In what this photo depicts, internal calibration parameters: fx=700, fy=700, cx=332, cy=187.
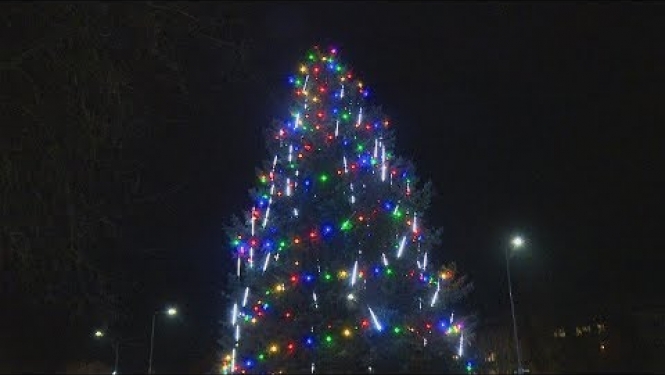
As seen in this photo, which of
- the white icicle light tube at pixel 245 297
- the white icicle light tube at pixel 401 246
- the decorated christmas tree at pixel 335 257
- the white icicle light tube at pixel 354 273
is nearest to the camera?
the decorated christmas tree at pixel 335 257

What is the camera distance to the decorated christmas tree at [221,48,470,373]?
→ 468 inches

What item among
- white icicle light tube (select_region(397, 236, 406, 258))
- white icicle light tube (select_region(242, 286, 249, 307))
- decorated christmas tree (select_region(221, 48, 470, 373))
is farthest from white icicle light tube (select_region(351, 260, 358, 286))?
white icicle light tube (select_region(242, 286, 249, 307))

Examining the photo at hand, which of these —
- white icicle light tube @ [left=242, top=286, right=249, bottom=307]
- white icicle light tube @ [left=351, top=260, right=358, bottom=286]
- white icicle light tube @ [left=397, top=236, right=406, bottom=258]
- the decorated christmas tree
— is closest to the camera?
the decorated christmas tree

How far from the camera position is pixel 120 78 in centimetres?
996

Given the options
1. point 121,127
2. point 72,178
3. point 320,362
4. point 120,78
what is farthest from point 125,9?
point 320,362

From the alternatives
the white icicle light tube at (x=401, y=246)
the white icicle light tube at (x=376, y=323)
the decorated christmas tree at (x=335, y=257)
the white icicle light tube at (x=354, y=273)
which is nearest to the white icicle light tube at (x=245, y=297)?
the decorated christmas tree at (x=335, y=257)

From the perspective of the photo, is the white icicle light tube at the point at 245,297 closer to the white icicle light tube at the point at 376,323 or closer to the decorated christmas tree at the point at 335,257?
the decorated christmas tree at the point at 335,257

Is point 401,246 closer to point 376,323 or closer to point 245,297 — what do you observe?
point 376,323

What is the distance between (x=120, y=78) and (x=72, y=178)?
5.42 ft

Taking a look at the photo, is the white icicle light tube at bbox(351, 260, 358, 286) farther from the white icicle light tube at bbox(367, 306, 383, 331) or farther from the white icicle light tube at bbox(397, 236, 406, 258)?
the white icicle light tube at bbox(397, 236, 406, 258)

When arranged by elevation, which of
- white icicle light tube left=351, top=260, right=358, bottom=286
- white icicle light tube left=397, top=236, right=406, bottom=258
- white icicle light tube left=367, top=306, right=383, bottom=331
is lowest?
white icicle light tube left=367, top=306, right=383, bottom=331

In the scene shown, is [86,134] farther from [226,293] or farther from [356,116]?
[356,116]

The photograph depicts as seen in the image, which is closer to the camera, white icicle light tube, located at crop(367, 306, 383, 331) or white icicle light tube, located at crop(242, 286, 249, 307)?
white icicle light tube, located at crop(367, 306, 383, 331)

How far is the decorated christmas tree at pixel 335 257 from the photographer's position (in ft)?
39.0
